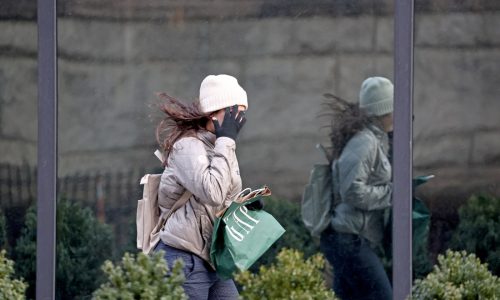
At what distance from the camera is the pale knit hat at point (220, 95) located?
638cm

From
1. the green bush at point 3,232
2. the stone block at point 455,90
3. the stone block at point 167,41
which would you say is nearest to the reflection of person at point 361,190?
the stone block at point 455,90

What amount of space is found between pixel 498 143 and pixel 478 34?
0.66 meters

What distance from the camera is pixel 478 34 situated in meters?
7.51

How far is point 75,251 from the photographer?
26.1ft

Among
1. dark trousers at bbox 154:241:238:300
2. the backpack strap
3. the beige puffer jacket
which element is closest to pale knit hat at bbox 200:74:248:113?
the beige puffer jacket

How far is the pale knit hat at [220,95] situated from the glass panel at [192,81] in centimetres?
125

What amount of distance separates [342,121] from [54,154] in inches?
70.4

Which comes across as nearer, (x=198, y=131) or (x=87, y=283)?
(x=198, y=131)

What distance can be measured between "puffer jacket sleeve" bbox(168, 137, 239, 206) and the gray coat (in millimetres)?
1463

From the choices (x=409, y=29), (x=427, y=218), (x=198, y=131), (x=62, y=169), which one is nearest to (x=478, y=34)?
(x=409, y=29)

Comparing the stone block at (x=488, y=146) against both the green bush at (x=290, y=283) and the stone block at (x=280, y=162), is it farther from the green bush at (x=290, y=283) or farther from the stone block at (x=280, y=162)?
the green bush at (x=290, y=283)

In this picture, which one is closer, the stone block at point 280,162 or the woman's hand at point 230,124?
the woman's hand at point 230,124

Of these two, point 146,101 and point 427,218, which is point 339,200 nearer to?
point 427,218

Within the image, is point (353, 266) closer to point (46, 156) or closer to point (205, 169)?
point (205, 169)
